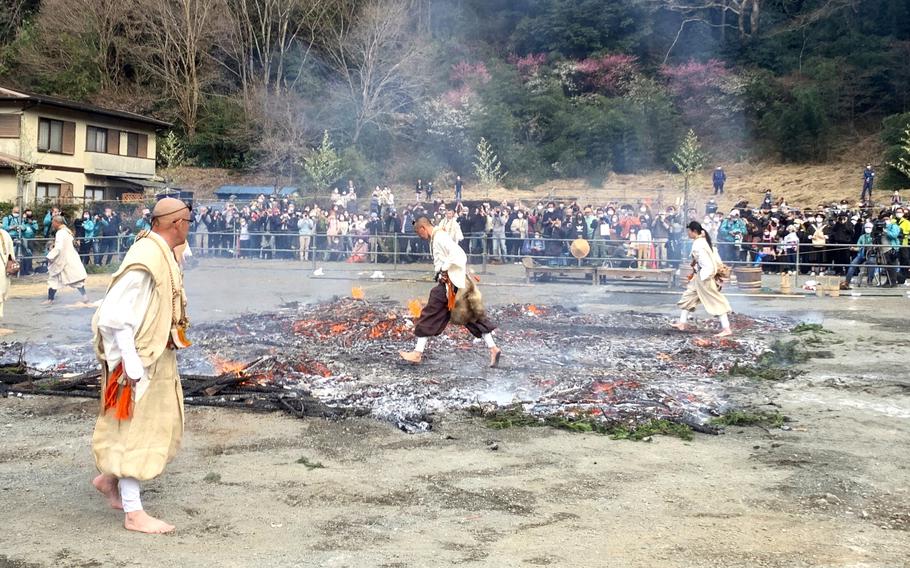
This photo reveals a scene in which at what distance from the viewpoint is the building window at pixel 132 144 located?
39.2 m

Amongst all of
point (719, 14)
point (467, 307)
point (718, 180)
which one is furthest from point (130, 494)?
point (719, 14)

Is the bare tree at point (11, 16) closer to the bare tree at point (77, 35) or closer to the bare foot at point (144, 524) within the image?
the bare tree at point (77, 35)

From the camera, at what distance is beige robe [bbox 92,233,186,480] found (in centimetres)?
477

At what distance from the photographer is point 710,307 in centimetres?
1225

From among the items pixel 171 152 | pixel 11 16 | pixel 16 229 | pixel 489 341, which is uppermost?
pixel 11 16

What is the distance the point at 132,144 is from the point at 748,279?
30.0 m

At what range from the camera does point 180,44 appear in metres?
45.2

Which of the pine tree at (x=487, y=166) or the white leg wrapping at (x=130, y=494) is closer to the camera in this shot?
the white leg wrapping at (x=130, y=494)

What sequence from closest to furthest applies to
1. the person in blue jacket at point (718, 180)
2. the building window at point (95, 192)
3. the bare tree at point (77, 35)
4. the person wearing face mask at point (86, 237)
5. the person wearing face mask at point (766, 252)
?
the person wearing face mask at point (766, 252)
the person wearing face mask at point (86, 237)
the person in blue jacket at point (718, 180)
the building window at point (95, 192)
the bare tree at point (77, 35)

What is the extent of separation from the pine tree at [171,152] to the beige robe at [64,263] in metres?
30.1

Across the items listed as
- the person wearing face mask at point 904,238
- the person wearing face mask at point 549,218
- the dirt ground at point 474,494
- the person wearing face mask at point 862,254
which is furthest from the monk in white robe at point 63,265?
the person wearing face mask at point 904,238

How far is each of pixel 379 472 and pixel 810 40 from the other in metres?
38.7

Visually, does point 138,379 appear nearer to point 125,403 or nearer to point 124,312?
point 125,403

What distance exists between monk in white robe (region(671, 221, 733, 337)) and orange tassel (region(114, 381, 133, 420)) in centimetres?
883
